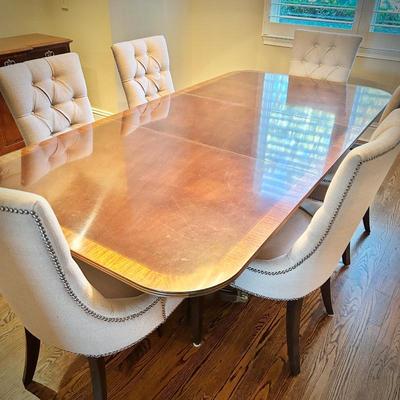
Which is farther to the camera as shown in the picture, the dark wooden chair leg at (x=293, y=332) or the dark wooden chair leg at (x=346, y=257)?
the dark wooden chair leg at (x=346, y=257)

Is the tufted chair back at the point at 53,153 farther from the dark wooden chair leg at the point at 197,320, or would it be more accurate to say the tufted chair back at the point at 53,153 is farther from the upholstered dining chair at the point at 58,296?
the dark wooden chair leg at the point at 197,320

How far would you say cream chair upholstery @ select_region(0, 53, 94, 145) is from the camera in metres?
1.62

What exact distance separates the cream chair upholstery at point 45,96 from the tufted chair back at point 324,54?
1.57m

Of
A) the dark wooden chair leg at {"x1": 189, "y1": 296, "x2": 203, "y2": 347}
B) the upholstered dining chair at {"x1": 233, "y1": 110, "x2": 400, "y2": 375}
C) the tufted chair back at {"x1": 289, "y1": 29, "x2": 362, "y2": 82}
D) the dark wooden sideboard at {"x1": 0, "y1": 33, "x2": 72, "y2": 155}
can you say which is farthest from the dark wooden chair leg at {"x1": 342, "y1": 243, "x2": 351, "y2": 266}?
the dark wooden sideboard at {"x1": 0, "y1": 33, "x2": 72, "y2": 155}

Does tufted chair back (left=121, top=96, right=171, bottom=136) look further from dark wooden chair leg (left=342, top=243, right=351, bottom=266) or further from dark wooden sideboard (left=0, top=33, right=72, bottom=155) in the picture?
dark wooden sideboard (left=0, top=33, right=72, bottom=155)

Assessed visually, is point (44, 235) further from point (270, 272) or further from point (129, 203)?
point (270, 272)

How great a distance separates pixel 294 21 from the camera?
132 inches

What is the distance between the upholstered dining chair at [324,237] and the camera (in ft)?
3.35

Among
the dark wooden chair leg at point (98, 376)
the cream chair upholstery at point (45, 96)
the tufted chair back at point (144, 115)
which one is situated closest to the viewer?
the dark wooden chair leg at point (98, 376)

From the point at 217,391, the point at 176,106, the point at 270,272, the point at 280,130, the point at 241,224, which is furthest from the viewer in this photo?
the point at 176,106

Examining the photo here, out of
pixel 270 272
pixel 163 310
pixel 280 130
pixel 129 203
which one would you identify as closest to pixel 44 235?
pixel 129 203

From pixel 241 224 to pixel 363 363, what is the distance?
905 millimetres

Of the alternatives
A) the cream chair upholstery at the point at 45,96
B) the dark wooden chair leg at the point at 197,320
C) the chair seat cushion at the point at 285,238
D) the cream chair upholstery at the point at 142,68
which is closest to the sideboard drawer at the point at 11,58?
the cream chair upholstery at the point at 142,68

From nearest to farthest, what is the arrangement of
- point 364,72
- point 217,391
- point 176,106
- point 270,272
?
Result: point 270,272 < point 217,391 < point 176,106 < point 364,72
